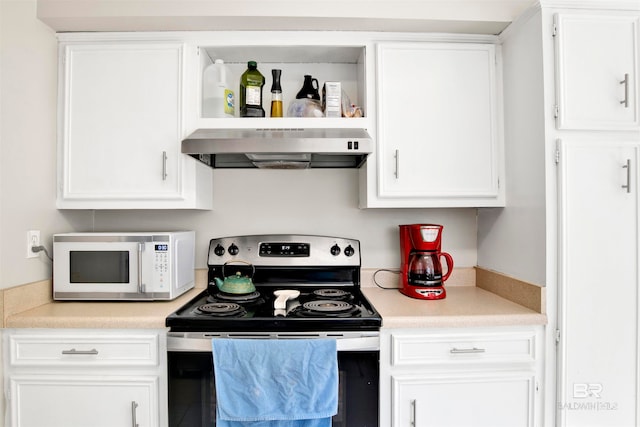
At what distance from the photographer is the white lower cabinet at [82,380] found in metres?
1.36

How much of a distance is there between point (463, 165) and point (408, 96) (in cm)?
42

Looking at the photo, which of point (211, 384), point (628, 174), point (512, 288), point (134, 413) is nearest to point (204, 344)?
point (211, 384)

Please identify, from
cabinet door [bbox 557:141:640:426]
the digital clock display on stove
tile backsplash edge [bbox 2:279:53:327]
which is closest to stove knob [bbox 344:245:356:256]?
the digital clock display on stove

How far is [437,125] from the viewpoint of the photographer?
168 cm

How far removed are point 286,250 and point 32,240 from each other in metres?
1.13

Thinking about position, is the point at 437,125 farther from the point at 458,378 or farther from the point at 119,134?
the point at 119,134

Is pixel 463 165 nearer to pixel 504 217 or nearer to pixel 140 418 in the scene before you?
pixel 504 217

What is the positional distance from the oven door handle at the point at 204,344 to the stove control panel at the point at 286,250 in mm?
594

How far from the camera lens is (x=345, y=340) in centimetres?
134

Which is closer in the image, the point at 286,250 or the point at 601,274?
the point at 601,274

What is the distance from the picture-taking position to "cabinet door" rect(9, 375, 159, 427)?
136cm

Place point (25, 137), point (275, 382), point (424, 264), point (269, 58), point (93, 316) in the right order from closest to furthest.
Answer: point (275, 382), point (93, 316), point (25, 137), point (424, 264), point (269, 58)

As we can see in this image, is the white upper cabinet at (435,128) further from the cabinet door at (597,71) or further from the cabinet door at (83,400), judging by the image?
the cabinet door at (83,400)

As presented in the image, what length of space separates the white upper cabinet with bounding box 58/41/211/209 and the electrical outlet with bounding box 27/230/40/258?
0.20 m
